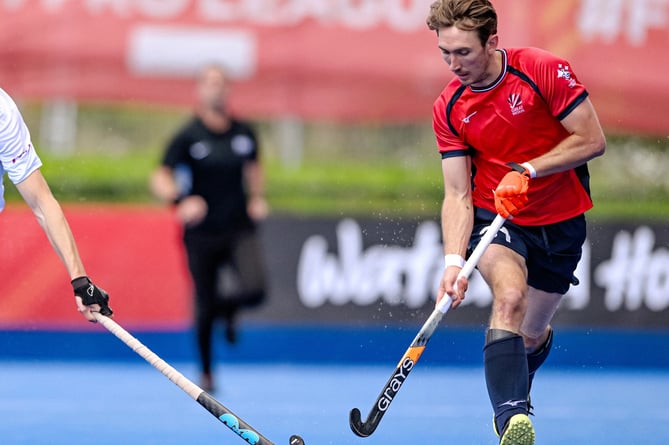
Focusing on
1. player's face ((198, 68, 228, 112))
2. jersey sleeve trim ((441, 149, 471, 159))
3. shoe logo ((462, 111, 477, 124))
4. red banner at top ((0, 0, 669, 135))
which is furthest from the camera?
red banner at top ((0, 0, 669, 135))

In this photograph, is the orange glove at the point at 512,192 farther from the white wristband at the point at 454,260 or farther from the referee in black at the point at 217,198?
the referee in black at the point at 217,198

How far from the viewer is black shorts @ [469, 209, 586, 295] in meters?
5.44

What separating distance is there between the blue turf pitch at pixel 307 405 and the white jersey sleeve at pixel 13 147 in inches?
72.7

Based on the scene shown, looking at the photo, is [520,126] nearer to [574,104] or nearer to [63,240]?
[574,104]

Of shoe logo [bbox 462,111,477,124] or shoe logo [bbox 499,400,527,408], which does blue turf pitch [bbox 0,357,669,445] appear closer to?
shoe logo [bbox 499,400,527,408]

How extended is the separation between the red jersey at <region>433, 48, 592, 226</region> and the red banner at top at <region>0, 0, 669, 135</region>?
462cm

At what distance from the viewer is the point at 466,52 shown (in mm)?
4977

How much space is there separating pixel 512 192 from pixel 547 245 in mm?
549

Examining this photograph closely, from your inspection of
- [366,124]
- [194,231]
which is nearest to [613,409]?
[194,231]

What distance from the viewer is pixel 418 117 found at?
10352 millimetres

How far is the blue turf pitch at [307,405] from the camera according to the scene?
21.7 feet

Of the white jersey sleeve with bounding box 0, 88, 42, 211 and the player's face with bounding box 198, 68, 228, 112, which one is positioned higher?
the player's face with bounding box 198, 68, 228, 112

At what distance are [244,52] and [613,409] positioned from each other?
13.8 ft

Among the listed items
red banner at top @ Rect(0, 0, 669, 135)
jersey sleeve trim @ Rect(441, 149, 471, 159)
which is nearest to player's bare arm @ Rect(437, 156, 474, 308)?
jersey sleeve trim @ Rect(441, 149, 471, 159)
